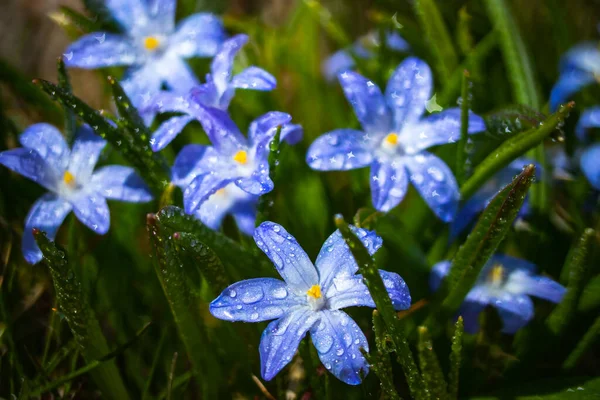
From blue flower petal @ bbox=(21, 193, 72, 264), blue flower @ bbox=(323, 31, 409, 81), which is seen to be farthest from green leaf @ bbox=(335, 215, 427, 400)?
blue flower @ bbox=(323, 31, 409, 81)

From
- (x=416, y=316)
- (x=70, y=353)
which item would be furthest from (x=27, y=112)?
(x=416, y=316)

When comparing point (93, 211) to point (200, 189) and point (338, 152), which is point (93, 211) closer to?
point (200, 189)

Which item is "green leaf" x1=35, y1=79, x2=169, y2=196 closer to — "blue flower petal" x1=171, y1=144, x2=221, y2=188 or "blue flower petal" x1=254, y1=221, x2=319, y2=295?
"blue flower petal" x1=171, y1=144, x2=221, y2=188

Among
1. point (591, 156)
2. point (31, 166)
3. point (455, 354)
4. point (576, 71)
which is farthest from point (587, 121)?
point (31, 166)

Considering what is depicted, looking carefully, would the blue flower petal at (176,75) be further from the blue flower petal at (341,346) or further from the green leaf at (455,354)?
the green leaf at (455,354)

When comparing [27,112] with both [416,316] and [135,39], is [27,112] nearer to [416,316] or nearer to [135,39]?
[135,39]

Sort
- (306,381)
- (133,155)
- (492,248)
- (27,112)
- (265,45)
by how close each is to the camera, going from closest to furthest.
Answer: (492,248)
(133,155)
(306,381)
(27,112)
(265,45)

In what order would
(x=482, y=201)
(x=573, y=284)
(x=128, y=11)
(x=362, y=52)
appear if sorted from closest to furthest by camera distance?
(x=573, y=284) < (x=482, y=201) < (x=128, y=11) < (x=362, y=52)
